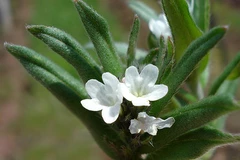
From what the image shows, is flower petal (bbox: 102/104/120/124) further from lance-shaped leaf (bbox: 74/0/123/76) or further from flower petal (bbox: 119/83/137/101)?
lance-shaped leaf (bbox: 74/0/123/76)

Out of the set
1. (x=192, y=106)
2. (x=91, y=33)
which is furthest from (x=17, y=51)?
(x=192, y=106)

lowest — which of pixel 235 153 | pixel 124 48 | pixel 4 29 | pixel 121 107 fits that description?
pixel 235 153

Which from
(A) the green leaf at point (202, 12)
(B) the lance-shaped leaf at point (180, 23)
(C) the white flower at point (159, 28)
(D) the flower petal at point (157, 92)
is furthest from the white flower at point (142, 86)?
(A) the green leaf at point (202, 12)

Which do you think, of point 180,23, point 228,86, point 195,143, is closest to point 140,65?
point 180,23

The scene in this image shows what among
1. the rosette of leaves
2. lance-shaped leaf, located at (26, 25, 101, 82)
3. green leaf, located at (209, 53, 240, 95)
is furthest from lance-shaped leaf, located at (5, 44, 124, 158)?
green leaf, located at (209, 53, 240, 95)

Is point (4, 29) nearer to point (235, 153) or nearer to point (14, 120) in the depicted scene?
point (14, 120)

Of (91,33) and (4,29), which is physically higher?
(4,29)

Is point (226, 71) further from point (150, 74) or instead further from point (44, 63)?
point (44, 63)
